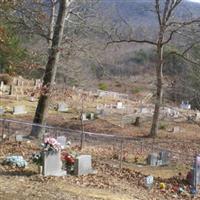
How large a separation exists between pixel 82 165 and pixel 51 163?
0.95m

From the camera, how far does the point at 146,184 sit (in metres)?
12.8

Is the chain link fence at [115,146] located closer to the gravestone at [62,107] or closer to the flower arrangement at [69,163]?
the flower arrangement at [69,163]

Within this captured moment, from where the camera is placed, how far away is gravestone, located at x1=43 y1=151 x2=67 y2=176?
1205cm

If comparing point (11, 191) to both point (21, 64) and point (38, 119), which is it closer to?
point (21, 64)

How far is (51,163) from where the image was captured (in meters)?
12.1

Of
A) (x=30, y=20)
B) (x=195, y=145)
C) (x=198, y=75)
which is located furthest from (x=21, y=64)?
(x=198, y=75)

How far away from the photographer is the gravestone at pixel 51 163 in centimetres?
1205

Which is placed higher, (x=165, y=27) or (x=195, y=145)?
(x=165, y=27)

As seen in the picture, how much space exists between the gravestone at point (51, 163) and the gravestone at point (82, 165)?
1.73 ft

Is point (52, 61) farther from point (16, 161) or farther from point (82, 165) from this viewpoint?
point (82, 165)

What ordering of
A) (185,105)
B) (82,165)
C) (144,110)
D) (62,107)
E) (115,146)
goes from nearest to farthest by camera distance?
(82,165), (115,146), (62,107), (144,110), (185,105)

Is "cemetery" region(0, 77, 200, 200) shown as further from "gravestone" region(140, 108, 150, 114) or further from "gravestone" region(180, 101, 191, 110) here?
"gravestone" region(180, 101, 191, 110)

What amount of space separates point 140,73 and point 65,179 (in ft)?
306

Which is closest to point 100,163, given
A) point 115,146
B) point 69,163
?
point 69,163
